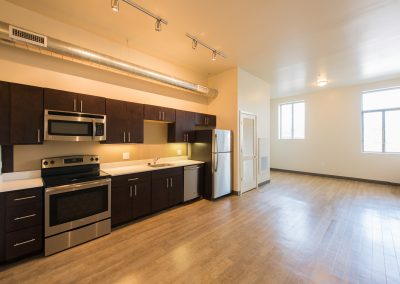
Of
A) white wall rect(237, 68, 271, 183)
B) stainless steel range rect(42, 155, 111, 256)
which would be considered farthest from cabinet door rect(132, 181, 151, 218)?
white wall rect(237, 68, 271, 183)

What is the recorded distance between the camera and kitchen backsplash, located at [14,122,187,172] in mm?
2549

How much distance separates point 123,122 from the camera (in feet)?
10.5

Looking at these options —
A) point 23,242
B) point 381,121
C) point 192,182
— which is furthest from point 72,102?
point 381,121

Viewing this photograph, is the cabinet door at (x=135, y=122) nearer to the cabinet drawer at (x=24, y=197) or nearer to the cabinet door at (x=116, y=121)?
the cabinet door at (x=116, y=121)

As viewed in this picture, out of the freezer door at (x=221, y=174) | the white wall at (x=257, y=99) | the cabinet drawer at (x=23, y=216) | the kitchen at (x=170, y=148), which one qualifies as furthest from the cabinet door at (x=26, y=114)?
the white wall at (x=257, y=99)

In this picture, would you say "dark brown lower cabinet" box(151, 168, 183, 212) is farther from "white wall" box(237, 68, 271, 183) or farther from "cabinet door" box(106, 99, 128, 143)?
"white wall" box(237, 68, 271, 183)

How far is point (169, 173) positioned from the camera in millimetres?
3623

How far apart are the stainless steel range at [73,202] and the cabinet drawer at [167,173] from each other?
0.85m

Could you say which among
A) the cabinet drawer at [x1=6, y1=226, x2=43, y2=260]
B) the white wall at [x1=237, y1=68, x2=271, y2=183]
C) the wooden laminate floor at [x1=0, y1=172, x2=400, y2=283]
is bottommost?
the wooden laminate floor at [x1=0, y1=172, x2=400, y2=283]

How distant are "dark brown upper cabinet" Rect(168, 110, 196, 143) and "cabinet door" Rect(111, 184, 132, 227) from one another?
155cm

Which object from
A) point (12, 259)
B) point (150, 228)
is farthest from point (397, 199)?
point (12, 259)

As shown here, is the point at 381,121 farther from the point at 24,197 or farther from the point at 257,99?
the point at 24,197

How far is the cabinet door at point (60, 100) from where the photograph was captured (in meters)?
2.47

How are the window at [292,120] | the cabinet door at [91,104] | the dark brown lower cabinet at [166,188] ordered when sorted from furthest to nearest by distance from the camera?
1. the window at [292,120]
2. the dark brown lower cabinet at [166,188]
3. the cabinet door at [91,104]
